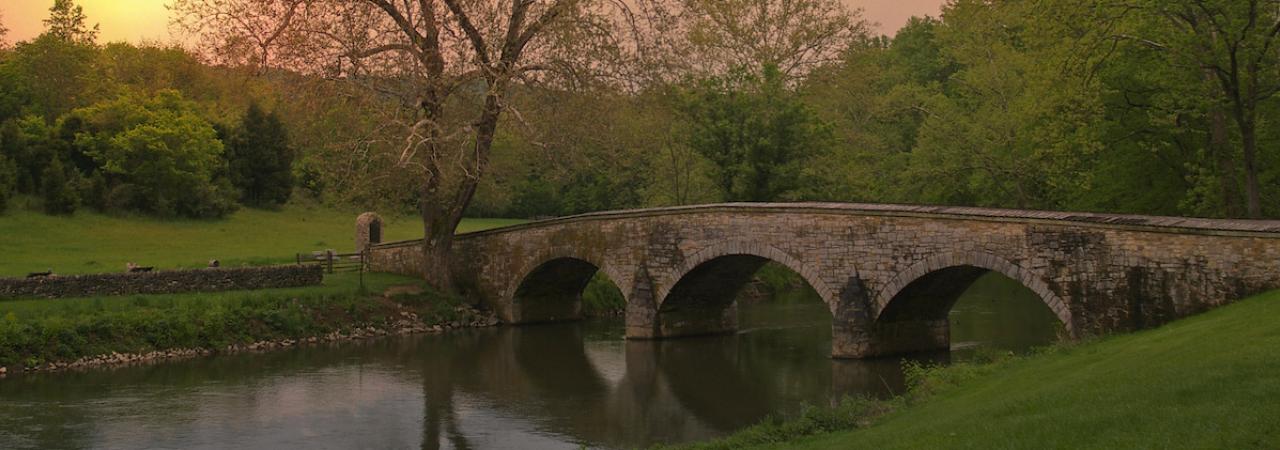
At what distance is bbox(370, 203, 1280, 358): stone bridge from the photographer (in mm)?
23656

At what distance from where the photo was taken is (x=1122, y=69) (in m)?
32.9

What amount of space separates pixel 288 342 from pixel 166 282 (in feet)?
14.1

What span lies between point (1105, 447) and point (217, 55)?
30398 millimetres

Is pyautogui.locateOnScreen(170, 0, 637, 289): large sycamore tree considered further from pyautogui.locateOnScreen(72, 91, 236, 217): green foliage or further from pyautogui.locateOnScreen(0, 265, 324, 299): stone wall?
pyautogui.locateOnScreen(72, 91, 236, 217): green foliage

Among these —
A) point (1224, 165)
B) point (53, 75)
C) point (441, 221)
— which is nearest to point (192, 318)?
point (441, 221)

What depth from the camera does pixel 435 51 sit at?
37.3m

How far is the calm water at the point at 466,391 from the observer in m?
23.2

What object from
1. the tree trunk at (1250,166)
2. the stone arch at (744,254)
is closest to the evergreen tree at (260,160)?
the stone arch at (744,254)

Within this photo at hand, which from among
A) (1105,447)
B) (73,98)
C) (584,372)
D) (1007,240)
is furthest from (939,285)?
(73,98)

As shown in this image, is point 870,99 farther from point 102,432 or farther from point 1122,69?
point 102,432

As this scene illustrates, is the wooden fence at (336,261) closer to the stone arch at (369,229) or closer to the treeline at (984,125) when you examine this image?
the stone arch at (369,229)

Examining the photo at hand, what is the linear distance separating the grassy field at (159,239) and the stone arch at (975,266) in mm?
21087

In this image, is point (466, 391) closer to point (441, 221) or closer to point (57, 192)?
point (441, 221)

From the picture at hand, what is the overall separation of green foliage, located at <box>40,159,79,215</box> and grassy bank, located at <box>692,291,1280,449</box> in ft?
135
